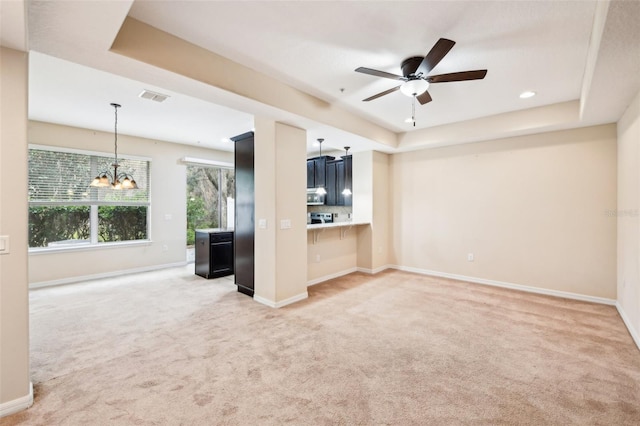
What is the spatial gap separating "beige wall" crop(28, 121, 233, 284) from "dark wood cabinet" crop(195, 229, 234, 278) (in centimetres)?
119

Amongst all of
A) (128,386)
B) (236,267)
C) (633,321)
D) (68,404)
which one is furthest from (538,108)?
(68,404)

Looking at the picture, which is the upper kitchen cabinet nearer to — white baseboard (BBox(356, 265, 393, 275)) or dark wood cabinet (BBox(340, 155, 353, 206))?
dark wood cabinet (BBox(340, 155, 353, 206))

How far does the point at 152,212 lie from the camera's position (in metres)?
6.10

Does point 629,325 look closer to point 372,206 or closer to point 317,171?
point 372,206

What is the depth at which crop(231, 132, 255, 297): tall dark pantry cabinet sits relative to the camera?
169 inches

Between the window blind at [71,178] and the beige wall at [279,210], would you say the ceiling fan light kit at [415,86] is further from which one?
the window blind at [71,178]

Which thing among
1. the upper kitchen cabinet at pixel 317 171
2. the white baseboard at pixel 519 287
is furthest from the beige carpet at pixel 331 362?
the upper kitchen cabinet at pixel 317 171

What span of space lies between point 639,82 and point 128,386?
500cm

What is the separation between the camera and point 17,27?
1.65 metres

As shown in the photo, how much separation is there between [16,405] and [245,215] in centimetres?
295

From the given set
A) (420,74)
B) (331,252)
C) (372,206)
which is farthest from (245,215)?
(420,74)

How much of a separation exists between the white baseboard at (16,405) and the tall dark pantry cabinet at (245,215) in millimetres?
2509

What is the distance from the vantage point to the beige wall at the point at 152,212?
16.1 ft

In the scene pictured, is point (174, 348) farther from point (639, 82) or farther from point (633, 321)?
point (639, 82)
